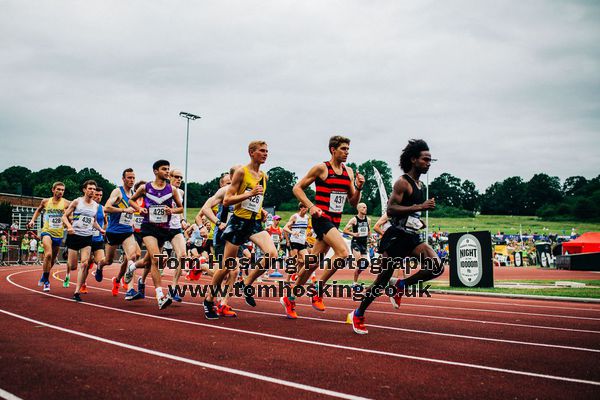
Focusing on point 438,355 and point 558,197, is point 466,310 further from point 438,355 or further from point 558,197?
point 558,197

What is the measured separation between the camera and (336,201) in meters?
7.29

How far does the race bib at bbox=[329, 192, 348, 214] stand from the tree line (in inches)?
3207

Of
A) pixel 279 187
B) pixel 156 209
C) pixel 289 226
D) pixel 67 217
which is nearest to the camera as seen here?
pixel 156 209

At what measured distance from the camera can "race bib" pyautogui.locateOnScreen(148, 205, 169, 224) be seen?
8.61 m

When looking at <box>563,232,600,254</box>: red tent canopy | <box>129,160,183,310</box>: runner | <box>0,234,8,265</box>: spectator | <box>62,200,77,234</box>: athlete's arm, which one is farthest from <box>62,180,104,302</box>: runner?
<box>563,232,600,254</box>: red tent canopy

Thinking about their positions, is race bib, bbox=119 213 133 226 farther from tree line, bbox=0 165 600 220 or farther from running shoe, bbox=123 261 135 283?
tree line, bbox=0 165 600 220

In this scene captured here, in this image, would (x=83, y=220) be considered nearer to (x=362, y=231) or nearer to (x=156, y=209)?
(x=156, y=209)

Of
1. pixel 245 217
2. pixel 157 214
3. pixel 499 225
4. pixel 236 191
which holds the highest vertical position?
pixel 499 225

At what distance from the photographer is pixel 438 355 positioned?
199 inches

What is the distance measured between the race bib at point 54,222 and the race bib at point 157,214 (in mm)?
4142

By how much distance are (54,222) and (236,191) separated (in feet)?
20.0

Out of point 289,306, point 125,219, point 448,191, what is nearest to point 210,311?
point 289,306

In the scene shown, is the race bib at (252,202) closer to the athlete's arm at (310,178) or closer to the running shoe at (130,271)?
the athlete's arm at (310,178)

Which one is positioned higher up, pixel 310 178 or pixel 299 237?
pixel 310 178
